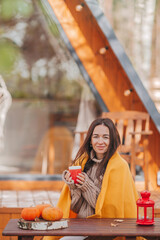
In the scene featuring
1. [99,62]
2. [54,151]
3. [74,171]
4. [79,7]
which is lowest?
[74,171]

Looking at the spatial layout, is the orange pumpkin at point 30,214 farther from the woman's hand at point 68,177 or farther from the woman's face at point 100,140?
the woman's face at point 100,140

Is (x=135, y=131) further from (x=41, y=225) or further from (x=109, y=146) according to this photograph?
(x=41, y=225)

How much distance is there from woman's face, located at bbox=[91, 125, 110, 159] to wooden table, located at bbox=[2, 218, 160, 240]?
1.92 feet

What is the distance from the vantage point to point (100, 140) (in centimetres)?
332

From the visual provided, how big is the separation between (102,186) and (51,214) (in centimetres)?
49

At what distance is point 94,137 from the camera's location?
337cm

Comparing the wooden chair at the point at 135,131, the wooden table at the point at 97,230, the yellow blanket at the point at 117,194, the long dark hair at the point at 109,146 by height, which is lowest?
the wooden table at the point at 97,230

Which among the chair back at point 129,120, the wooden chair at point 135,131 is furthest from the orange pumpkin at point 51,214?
the chair back at point 129,120

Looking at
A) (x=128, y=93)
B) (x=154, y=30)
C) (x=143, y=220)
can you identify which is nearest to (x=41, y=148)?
(x=128, y=93)

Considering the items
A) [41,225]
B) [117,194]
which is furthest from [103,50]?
[41,225]

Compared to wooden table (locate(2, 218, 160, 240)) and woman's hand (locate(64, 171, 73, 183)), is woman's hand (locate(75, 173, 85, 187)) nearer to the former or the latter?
woman's hand (locate(64, 171, 73, 183))

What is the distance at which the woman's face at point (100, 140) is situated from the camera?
131 inches

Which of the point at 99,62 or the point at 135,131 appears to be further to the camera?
the point at 99,62

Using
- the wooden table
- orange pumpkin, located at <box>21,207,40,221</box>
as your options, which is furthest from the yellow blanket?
orange pumpkin, located at <box>21,207,40,221</box>
